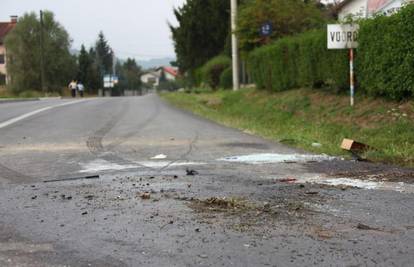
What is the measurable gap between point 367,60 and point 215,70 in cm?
2600

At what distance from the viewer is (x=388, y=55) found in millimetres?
13500

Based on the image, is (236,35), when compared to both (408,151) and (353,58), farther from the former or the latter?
(408,151)

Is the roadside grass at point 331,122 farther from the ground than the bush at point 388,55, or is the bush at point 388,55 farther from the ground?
the bush at point 388,55

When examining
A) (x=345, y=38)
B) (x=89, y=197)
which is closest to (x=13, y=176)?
(x=89, y=197)

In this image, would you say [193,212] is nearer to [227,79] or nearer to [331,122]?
[331,122]

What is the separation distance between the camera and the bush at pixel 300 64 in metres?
16.9

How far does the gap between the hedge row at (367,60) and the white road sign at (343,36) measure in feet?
0.99

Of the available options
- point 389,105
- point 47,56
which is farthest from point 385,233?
point 47,56

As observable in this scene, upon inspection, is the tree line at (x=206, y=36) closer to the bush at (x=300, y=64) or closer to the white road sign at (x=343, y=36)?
the bush at (x=300, y=64)

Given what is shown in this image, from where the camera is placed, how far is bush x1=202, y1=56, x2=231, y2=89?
131 ft

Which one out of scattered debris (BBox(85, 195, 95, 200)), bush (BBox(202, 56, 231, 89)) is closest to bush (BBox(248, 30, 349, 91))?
scattered debris (BBox(85, 195, 95, 200))

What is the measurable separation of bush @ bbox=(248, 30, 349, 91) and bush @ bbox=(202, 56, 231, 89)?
12.8 metres

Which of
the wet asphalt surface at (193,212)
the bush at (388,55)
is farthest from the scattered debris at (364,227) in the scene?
the bush at (388,55)

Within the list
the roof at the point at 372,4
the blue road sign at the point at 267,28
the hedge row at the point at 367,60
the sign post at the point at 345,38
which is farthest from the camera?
the roof at the point at 372,4
